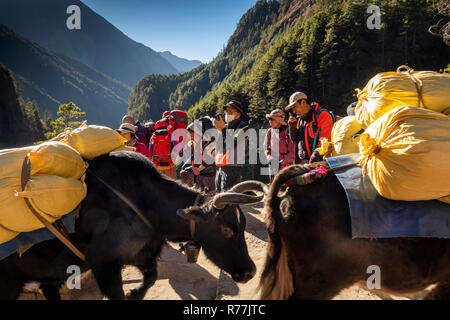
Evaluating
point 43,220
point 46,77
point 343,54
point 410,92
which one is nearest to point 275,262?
point 410,92

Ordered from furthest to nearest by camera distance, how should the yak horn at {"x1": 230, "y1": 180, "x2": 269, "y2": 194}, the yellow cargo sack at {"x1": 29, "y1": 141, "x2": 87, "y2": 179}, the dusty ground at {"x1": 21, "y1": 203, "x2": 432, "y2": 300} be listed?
1. the dusty ground at {"x1": 21, "y1": 203, "x2": 432, "y2": 300}
2. the yak horn at {"x1": 230, "y1": 180, "x2": 269, "y2": 194}
3. the yellow cargo sack at {"x1": 29, "y1": 141, "x2": 87, "y2": 179}

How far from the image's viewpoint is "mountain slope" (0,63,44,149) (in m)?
65.4

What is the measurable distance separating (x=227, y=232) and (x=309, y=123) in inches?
129

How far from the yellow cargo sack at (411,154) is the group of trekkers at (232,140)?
2.85 metres

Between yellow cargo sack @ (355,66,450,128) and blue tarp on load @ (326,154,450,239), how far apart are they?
2.57 feet

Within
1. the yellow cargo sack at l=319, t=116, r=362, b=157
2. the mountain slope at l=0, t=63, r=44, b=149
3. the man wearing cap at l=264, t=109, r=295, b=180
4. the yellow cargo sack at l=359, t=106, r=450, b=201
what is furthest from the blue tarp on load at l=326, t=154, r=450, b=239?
the mountain slope at l=0, t=63, r=44, b=149

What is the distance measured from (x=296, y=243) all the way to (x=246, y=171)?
4059 centimetres

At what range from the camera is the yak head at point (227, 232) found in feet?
8.82

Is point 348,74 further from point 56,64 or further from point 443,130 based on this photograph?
point 56,64

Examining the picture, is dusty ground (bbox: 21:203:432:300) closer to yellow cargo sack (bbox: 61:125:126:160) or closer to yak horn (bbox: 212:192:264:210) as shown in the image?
yak horn (bbox: 212:192:264:210)

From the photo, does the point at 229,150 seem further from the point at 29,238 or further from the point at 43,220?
the point at 29,238

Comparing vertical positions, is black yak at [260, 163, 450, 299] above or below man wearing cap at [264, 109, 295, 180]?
below

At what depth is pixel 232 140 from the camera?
17.7ft

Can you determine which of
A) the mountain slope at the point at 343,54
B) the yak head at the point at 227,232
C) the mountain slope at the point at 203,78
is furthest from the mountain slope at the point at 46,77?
the yak head at the point at 227,232
